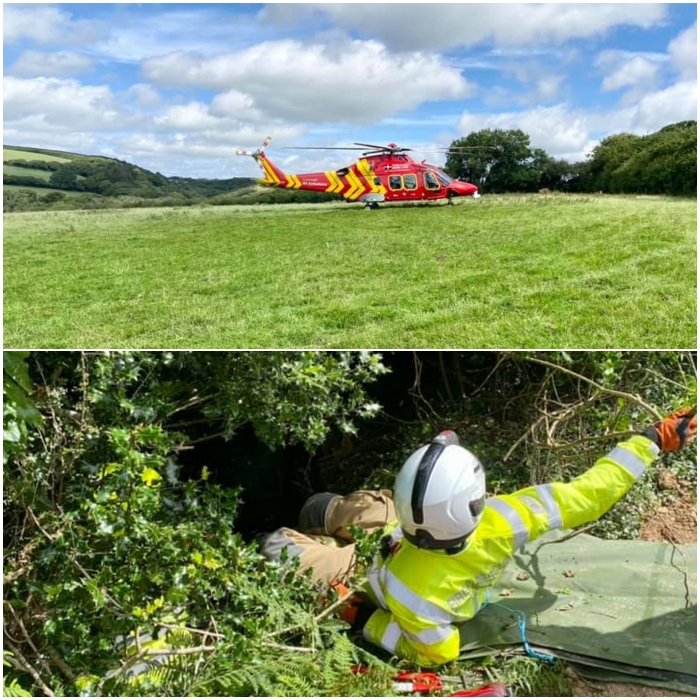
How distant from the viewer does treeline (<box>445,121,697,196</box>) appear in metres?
11.5

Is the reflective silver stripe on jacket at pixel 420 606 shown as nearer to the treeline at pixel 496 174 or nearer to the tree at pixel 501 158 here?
the treeline at pixel 496 174

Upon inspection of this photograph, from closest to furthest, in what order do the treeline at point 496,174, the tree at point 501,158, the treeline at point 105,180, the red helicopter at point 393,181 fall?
1. the treeline at point 105,180
2. the treeline at point 496,174
3. the tree at point 501,158
4. the red helicopter at point 393,181

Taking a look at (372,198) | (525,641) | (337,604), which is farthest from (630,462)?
(372,198)

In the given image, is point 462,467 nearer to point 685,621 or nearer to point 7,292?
point 685,621

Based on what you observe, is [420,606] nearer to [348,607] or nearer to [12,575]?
[348,607]

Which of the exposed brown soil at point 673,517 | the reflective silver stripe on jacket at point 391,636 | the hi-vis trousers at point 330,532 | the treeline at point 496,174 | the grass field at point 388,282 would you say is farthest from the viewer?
the treeline at point 496,174

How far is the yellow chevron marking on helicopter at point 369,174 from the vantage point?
1794 cm

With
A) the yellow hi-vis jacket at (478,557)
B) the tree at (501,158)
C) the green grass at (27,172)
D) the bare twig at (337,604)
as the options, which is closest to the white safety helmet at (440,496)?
the yellow hi-vis jacket at (478,557)

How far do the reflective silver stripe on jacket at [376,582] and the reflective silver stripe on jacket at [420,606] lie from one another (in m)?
0.20

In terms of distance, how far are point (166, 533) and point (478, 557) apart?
170 centimetres

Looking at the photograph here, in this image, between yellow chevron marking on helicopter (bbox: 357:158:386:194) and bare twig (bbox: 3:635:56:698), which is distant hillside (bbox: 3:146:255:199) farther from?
yellow chevron marking on helicopter (bbox: 357:158:386:194)

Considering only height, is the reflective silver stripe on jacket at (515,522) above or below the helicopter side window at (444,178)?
below

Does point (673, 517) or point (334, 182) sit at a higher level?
point (334, 182)

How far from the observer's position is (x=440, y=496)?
3549mm
